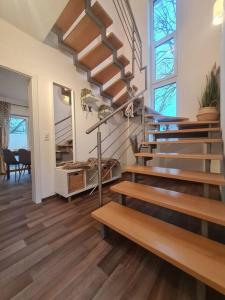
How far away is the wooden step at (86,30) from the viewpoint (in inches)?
74.2

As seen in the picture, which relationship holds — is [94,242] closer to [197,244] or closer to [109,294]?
[109,294]

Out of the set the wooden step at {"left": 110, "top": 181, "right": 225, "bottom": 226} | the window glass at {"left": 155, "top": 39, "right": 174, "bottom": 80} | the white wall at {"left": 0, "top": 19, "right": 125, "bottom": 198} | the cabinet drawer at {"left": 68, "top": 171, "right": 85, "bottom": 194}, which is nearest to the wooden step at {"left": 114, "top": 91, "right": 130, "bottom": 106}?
the white wall at {"left": 0, "top": 19, "right": 125, "bottom": 198}

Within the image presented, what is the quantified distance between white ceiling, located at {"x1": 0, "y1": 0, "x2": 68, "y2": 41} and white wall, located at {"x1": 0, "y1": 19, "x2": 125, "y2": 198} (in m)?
0.10

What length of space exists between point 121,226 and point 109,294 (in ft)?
1.23

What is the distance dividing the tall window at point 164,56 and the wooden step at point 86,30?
6.32 ft

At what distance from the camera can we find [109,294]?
84 centimetres

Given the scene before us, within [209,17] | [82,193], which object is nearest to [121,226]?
[82,193]

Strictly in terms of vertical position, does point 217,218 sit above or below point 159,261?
above

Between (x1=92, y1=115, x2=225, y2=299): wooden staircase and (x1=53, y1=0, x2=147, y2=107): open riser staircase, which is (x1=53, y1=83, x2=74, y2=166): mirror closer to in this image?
(x1=53, y1=0, x2=147, y2=107): open riser staircase

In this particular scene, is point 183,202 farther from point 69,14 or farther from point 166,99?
point 166,99

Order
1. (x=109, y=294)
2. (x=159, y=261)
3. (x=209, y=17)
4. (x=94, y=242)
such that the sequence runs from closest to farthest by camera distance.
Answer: (x=109, y=294), (x=159, y=261), (x=94, y=242), (x=209, y=17)

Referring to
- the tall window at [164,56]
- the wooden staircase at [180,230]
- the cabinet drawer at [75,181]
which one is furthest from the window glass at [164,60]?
the cabinet drawer at [75,181]

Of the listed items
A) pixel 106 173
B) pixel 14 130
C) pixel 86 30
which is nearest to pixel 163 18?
pixel 86 30

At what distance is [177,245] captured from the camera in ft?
2.89
